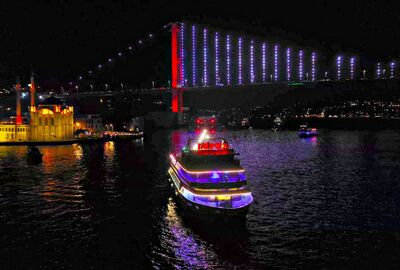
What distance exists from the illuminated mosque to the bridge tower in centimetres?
2378

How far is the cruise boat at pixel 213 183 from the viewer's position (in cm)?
1631

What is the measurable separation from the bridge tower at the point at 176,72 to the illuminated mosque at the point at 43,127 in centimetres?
2378

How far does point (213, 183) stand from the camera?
16734mm

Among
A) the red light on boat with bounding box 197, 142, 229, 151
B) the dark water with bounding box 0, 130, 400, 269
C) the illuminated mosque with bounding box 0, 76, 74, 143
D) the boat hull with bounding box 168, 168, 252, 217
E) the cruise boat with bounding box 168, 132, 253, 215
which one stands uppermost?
the illuminated mosque with bounding box 0, 76, 74, 143

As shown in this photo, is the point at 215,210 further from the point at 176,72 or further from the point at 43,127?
the point at 176,72

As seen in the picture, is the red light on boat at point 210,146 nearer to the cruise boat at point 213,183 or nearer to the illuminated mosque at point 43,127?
the cruise boat at point 213,183

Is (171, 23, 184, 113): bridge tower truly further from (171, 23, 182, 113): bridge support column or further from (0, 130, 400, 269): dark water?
(0, 130, 400, 269): dark water

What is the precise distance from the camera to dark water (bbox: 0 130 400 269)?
13258mm

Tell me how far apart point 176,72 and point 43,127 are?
2981 cm

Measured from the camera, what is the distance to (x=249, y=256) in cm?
1334

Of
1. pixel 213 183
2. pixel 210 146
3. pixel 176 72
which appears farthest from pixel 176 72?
pixel 213 183

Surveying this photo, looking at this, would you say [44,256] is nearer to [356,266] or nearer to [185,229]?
[185,229]

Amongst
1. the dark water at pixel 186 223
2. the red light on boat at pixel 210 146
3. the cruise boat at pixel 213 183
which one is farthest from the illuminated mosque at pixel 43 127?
the cruise boat at pixel 213 183

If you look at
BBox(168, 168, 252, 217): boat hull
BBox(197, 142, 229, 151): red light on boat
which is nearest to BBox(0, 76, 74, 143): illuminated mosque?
BBox(197, 142, 229, 151): red light on boat
